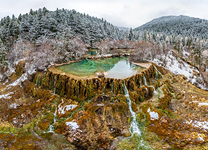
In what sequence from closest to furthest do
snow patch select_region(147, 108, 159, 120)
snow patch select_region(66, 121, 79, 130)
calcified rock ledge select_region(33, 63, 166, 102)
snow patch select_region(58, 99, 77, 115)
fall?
1. snow patch select_region(66, 121, 79, 130)
2. snow patch select_region(147, 108, 159, 120)
3. snow patch select_region(58, 99, 77, 115)
4. calcified rock ledge select_region(33, 63, 166, 102)

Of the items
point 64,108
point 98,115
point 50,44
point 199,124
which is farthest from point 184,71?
point 50,44

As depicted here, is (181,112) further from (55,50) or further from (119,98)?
(55,50)

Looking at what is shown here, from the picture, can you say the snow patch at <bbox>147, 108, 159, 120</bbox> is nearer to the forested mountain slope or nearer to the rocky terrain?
the rocky terrain

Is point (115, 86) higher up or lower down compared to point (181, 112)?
higher up

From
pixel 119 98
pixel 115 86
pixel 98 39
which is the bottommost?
pixel 119 98

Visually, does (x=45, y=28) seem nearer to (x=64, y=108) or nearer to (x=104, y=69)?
(x=104, y=69)

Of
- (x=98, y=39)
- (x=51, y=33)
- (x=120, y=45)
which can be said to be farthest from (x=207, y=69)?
(x=51, y=33)

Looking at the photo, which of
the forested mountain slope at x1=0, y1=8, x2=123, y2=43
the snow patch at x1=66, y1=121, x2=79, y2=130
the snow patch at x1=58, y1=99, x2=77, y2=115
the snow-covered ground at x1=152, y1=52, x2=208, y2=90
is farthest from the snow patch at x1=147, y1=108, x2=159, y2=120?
the forested mountain slope at x1=0, y1=8, x2=123, y2=43

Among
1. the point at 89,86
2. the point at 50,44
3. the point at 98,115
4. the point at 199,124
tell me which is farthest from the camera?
the point at 50,44

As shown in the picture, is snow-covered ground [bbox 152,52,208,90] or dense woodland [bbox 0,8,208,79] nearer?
dense woodland [bbox 0,8,208,79]

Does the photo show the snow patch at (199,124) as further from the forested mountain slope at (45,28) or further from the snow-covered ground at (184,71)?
the forested mountain slope at (45,28)

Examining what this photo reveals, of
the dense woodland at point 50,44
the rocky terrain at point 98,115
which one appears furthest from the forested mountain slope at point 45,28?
the rocky terrain at point 98,115
